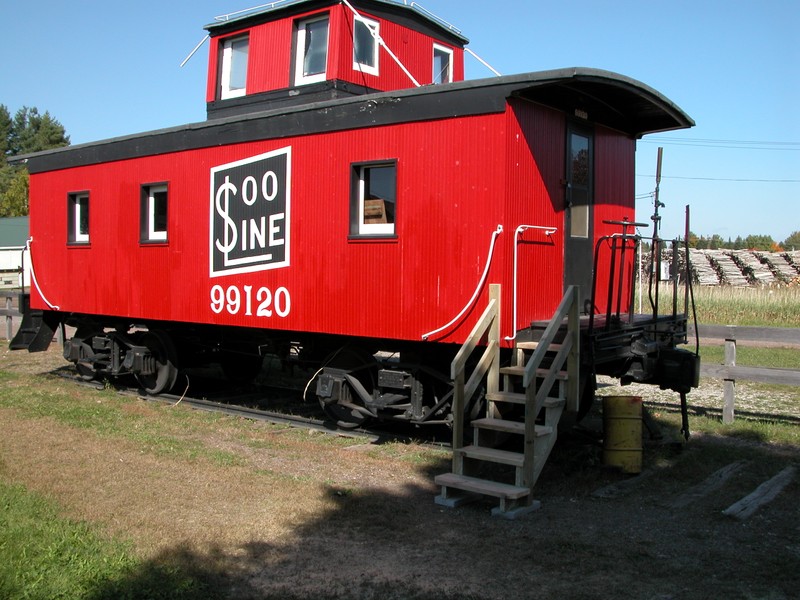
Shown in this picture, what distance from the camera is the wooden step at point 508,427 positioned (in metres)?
6.63

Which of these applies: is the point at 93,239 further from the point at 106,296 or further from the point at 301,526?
the point at 301,526

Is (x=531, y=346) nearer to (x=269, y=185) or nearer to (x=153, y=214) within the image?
(x=269, y=185)

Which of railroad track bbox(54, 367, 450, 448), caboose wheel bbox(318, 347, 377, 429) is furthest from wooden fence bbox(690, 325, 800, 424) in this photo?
caboose wheel bbox(318, 347, 377, 429)

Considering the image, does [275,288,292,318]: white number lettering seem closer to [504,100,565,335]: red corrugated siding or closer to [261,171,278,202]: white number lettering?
[261,171,278,202]: white number lettering

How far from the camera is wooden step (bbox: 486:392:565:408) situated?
6.87 meters

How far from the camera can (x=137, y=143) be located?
11.1m

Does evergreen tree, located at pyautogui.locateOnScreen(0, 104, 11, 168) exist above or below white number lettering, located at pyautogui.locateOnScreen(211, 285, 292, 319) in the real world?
above

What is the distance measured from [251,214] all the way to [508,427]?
4482mm

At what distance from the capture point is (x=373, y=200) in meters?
8.63

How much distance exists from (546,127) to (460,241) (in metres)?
1.41

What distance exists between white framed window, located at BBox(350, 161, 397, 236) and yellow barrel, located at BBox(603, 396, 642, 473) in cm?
282

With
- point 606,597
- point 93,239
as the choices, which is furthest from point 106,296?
point 606,597

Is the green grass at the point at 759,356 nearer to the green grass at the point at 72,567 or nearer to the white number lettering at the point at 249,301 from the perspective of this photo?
the white number lettering at the point at 249,301

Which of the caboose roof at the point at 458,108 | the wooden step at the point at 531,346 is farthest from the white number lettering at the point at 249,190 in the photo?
the wooden step at the point at 531,346
